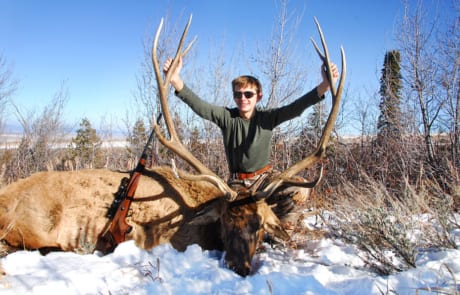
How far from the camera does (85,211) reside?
3.61m

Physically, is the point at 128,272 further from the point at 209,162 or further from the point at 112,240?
the point at 209,162

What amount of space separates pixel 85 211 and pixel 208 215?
4.99ft

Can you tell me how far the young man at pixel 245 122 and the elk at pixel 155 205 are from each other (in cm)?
45

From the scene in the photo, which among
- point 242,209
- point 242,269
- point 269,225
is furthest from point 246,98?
point 242,269

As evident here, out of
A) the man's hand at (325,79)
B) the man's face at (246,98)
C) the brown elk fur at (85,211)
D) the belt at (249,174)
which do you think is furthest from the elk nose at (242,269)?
the man's hand at (325,79)

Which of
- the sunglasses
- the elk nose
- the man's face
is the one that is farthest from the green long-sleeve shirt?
the elk nose

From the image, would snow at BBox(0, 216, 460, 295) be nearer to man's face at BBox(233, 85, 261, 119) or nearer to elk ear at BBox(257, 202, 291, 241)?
elk ear at BBox(257, 202, 291, 241)

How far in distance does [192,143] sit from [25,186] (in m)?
7.01

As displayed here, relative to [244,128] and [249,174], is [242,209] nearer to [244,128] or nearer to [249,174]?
[249,174]

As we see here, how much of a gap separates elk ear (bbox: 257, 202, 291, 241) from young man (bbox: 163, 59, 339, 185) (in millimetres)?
651

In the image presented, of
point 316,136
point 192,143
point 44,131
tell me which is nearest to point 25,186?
point 192,143

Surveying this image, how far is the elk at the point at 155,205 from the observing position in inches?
127

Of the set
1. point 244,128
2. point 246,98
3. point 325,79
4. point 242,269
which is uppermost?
point 325,79

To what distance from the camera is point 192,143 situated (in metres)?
10.6
